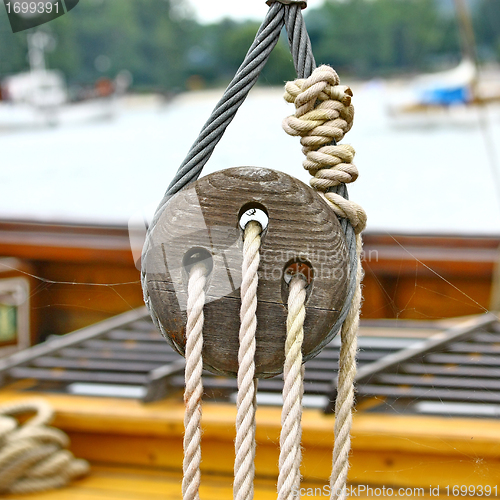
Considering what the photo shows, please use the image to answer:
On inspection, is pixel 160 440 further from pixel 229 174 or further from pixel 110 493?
pixel 229 174

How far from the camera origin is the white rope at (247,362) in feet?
1.52

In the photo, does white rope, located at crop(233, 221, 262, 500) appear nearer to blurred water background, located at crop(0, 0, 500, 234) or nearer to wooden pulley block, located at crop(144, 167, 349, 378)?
wooden pulley block, located at crop(144, 167, 349, 378)

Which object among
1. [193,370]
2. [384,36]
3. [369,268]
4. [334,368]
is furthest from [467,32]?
[384,36]

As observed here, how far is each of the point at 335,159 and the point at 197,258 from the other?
0.50ft

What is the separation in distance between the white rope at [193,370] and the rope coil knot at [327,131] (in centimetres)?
14

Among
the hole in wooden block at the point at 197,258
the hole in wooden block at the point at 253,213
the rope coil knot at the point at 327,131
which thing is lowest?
the hole in wooden block at the point at 197,258

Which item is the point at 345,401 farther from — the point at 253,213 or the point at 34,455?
the point at 34,455

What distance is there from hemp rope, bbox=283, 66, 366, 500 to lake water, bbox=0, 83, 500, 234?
1.25 meters

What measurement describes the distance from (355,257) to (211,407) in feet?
3.02

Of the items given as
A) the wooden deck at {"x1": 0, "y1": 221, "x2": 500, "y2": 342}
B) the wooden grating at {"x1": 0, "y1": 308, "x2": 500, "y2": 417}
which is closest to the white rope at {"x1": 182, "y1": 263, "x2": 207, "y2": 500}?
the wooden grating at {"x1": 0, "y1": 308, "x2": 500, "y2": 417}

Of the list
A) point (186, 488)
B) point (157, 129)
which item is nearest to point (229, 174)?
point (186, 488)

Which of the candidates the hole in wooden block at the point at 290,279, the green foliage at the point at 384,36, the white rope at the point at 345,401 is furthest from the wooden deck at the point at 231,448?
the green foliage at the point at 384,36

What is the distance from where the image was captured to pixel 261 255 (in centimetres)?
48

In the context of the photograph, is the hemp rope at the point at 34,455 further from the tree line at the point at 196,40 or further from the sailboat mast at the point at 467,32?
the sailboat mast at the point at 467,32
